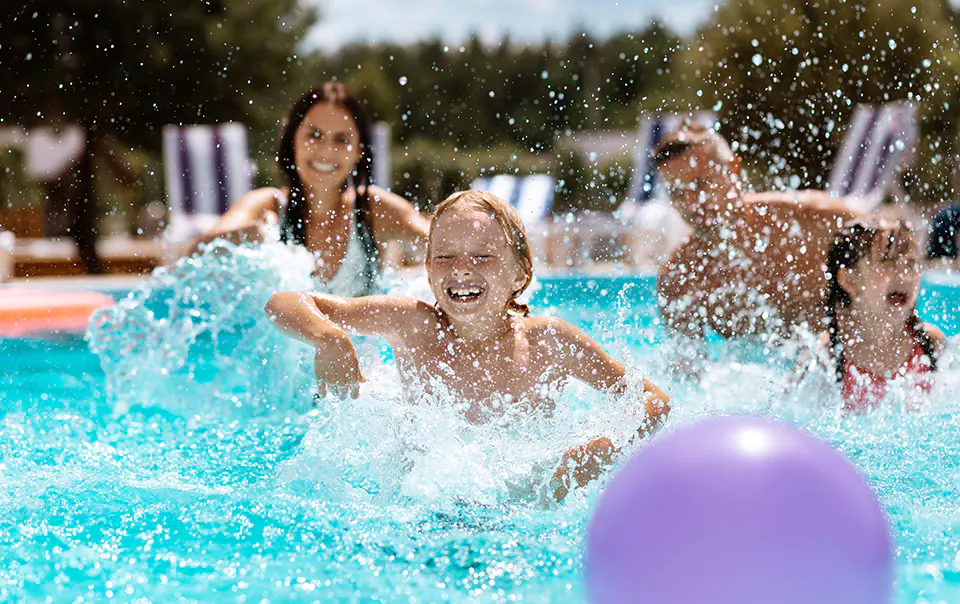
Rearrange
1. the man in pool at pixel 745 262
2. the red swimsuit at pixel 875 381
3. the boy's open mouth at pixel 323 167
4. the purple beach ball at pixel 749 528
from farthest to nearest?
the man in pool at pixel 745 262, the boy's open mouth at pixel 323 167, the red swimsuit at pixel 875 381, the purple beach ball at pixel 749 528

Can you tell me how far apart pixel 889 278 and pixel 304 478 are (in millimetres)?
2321

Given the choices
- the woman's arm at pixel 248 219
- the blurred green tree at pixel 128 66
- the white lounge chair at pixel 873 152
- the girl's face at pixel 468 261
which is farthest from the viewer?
the blurred green tree at pixel 128 66

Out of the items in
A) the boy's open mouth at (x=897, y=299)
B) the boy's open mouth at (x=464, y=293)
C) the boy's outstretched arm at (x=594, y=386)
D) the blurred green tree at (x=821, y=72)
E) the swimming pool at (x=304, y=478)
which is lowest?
the swimming pool at (x=304, y=478)

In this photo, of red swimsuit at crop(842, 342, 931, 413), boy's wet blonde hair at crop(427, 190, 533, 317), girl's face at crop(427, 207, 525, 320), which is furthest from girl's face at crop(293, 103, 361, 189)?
red swimsuit at crop(842, 342, 931, 413)

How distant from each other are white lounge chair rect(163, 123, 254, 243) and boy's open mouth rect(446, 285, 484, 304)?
8.01 meters

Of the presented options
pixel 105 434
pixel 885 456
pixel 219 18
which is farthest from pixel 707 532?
pixel 219 18

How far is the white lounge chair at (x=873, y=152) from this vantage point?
36.0 ft

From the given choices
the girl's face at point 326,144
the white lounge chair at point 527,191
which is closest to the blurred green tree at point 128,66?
the white lounge chair at point 527,191

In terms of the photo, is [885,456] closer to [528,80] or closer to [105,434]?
[105,434]

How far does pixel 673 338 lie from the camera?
5.10m

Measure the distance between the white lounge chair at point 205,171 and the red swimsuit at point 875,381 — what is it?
25.8ft

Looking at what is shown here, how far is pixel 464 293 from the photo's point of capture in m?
3.33

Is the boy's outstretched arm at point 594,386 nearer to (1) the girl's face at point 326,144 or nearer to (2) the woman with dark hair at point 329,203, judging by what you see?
(2) the woman with dark hair at point 329,203

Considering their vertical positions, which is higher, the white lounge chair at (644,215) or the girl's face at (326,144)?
the girl's face at (326,144)
